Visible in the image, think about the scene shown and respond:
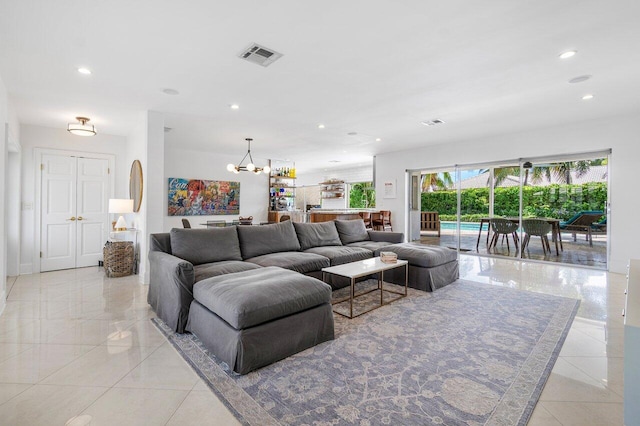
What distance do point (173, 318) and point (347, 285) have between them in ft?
7.40

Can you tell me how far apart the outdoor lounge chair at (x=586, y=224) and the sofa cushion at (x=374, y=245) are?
3818 mm

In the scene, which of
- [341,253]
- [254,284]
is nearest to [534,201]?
[341,253]

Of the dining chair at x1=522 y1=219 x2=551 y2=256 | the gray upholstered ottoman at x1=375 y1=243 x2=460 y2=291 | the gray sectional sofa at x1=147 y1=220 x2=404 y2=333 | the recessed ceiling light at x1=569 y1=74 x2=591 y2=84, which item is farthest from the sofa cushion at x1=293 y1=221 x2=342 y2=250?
the dining chair at x1=522 y1=219 x2=551 y2=256

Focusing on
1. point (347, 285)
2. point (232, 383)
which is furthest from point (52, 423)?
point (347, 285)

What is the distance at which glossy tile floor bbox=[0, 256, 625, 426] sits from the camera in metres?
1.69

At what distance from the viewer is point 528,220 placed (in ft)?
20.7

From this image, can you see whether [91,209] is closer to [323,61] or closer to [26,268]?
[26,268]

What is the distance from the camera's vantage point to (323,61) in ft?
10.3

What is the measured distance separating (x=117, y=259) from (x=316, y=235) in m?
3.20

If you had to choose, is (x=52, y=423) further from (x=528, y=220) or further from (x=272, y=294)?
(x=528, y=220)

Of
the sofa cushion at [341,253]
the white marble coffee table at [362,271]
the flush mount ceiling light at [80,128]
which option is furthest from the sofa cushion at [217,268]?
the flush mount ceiling light at [80,128]

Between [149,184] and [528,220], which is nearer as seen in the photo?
[149,184]

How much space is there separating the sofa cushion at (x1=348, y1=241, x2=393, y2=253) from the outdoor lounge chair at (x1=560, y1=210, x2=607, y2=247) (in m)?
3.82

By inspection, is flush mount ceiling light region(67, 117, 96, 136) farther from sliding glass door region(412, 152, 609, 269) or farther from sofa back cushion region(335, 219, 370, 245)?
sliding glass door region(412, 152, 609, 269)
